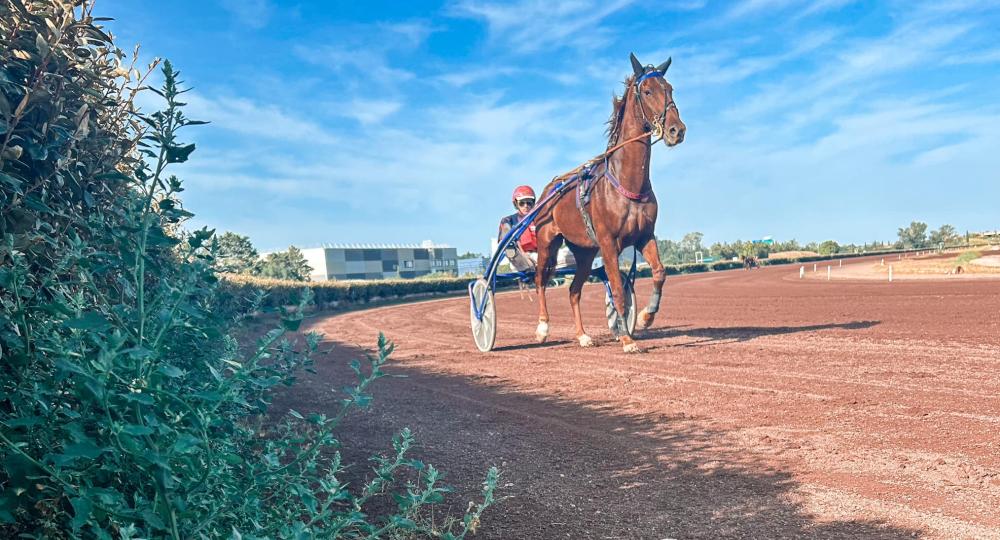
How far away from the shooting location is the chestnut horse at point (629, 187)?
25.5 feet

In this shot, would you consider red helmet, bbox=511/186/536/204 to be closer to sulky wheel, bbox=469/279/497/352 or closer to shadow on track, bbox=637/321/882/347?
sulky wheel, bbox=469/279/497/352

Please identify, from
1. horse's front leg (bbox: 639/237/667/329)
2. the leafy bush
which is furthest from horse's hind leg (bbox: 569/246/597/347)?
the leafy bush

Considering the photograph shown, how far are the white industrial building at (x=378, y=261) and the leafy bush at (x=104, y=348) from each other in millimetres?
81392

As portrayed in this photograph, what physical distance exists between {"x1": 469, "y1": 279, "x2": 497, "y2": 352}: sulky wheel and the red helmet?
65.5 inches

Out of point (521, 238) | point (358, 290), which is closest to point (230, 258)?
point (521, 238)

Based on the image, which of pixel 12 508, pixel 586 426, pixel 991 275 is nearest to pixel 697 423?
pixel 586 426

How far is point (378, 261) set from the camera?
99688 mm

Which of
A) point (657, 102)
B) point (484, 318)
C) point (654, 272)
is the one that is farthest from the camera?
point (484, 318)

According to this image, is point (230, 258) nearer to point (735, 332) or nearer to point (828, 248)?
point (735, 332)

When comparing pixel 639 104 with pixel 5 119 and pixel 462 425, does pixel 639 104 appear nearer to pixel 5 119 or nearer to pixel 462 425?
pixel 462 425

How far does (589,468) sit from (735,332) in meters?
7.41

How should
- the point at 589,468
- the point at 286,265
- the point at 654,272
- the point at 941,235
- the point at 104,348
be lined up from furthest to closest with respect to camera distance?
1. the point at 941,235
2. the point at 286,265
3. the point at 654,272
4. the point at 589,468
5. the point at 104,348

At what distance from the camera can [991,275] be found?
22.9 meters

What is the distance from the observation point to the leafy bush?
1.49 metres
